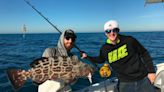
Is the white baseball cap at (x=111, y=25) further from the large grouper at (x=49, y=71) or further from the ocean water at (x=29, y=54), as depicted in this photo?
the ocean water at (x=29, y=54)

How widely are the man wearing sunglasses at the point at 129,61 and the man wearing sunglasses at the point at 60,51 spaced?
0.66m

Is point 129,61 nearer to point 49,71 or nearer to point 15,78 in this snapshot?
point 49,71

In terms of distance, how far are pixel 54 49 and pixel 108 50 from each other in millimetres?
913

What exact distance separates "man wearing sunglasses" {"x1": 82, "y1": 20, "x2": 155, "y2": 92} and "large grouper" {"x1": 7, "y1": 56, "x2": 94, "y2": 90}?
23.3 inches

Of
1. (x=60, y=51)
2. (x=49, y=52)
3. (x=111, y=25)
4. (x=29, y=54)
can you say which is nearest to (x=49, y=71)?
(x=49, y=52)

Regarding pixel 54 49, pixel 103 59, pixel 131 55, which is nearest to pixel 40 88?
pixel 54 49

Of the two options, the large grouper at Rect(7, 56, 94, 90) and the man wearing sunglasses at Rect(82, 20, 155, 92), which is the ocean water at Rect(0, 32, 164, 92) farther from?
the man wearing sunglasses at Rect(82, 20, 155, 92)

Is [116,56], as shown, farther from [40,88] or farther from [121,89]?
[40,88]

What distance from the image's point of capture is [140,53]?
14.5ft

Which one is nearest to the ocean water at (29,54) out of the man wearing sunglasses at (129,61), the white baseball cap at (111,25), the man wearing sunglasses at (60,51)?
the man wearing sunglasses at (60,51)

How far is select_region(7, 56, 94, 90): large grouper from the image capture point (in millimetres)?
4215

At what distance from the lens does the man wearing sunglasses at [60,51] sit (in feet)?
15.3

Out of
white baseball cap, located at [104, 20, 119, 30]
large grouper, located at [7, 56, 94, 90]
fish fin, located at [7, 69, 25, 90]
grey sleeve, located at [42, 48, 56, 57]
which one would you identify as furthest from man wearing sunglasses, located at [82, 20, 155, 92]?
fish fin, located at [7, 69, 25, 90]

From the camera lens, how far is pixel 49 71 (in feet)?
14.4
